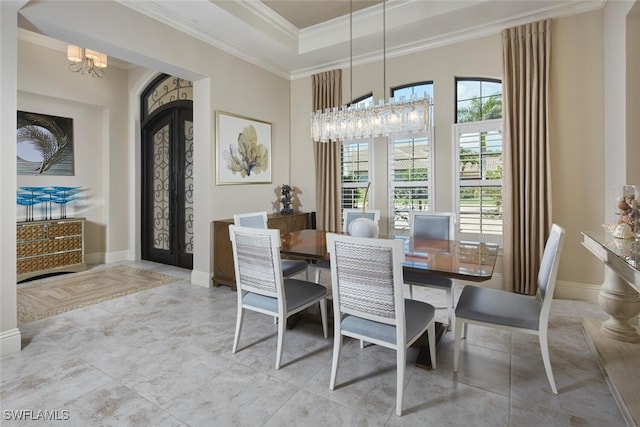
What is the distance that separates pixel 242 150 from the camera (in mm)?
4656

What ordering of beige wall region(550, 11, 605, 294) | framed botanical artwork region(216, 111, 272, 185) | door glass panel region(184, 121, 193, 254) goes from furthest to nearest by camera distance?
1. door glass panel region(184, 121, 193, 254)
2. framed botanical artwork region(216, 111, 272, 185)
3. beige wall region(550, 11, 605, 294)

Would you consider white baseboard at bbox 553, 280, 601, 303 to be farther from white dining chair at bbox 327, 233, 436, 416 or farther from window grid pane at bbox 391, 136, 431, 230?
white dining chair at bbox 327, 233, 436, 416

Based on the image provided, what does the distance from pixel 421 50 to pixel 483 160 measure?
1.66m

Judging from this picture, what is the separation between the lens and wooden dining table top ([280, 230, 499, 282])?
78.0 inches

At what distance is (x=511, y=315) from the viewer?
206cm

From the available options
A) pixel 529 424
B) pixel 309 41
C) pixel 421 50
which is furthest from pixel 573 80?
pixel 529 424

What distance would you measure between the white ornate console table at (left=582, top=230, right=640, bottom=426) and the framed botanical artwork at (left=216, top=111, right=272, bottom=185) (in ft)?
12.7

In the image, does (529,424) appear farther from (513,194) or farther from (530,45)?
(530,45)

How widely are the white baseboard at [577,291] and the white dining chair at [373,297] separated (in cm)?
255

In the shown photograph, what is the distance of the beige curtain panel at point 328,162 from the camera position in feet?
16.4

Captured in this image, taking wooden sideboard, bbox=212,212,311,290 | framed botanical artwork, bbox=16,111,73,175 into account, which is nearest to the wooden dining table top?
wooden sideboard, bbox=212,212,311,290

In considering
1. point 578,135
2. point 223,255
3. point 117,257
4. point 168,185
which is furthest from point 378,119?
point 117,257

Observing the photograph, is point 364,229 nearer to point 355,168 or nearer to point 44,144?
point 355,168

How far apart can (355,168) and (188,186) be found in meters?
2.57
